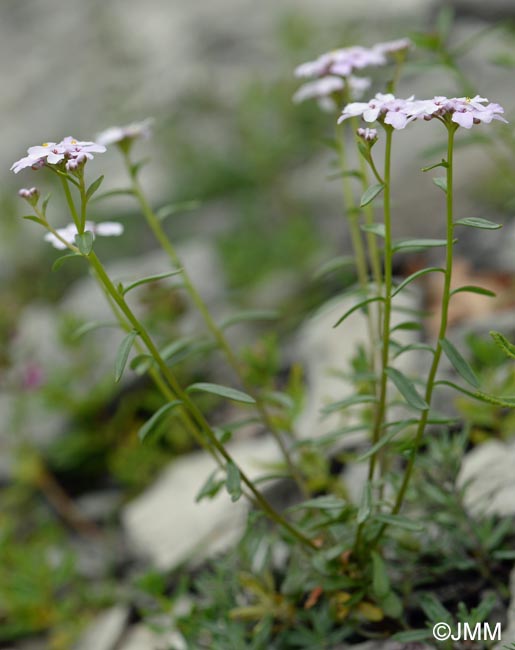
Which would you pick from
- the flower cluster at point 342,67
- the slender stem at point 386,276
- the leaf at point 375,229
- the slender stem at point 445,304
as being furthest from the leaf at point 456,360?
the flower cluster at point 342,67

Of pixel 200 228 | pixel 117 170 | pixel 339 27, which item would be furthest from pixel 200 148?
pixel 339 27

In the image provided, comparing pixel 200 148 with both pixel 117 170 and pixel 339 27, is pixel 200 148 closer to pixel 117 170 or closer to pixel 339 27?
pixel 117 170

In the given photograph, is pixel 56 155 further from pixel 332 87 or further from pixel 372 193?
pixel 332 87

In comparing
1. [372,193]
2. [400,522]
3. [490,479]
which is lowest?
[490,479]

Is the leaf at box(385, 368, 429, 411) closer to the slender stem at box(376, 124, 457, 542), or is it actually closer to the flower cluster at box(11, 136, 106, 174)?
the slender stem at box(376, 124, 457, 542)

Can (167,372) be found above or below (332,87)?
below

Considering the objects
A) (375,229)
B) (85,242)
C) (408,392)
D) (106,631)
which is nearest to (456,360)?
(408,392)

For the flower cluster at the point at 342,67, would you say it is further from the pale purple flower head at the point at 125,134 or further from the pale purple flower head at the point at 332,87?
the pale purple flower head at the point at 125,134
